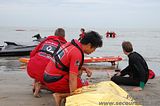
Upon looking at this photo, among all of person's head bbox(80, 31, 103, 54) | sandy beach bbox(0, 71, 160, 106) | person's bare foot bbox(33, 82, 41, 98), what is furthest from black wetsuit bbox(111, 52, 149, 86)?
person's head bbox(80, 31, 103, 54)

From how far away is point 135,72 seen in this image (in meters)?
7.24

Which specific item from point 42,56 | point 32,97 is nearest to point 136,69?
point 42,56

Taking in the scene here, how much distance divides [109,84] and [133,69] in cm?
238

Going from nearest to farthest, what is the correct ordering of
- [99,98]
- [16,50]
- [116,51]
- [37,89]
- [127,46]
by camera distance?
[99,98]
[37,89]
[127,46]
[16,50]
[116,51]

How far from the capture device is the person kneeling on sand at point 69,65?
486cm

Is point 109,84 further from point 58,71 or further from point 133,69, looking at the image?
point 133,69

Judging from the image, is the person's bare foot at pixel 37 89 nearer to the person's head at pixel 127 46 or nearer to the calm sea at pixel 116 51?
the person's head at pixel 127 46

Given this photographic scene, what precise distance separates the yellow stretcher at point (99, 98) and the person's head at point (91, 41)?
59 cm

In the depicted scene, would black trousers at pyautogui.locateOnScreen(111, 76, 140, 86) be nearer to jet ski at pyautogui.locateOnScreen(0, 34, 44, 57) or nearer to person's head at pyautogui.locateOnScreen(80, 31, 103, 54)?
person's head at pyautogui.locateOnScreen(80, 31, 103, 54)

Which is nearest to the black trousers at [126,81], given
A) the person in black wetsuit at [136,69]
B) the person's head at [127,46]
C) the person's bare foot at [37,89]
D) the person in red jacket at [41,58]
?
the person in black wetsuit at [136,69]

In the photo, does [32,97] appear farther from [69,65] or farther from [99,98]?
[99,98]

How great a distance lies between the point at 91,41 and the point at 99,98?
0.99m

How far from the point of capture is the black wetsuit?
7020 mm

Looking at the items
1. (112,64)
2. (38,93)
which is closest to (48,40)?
(38,93)
